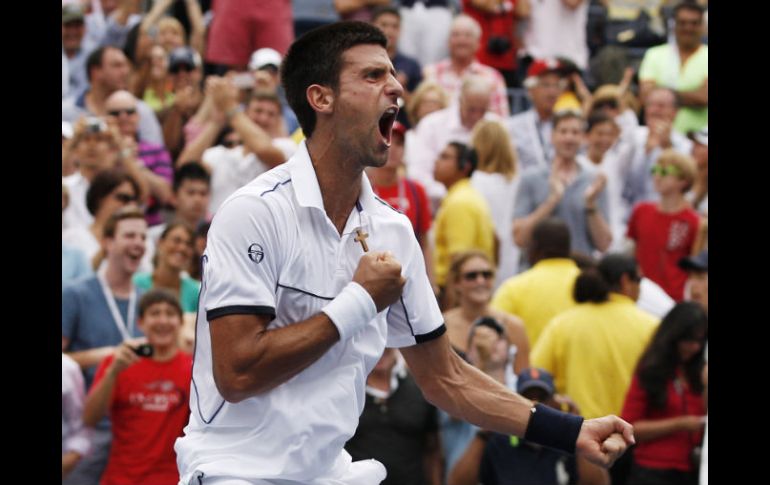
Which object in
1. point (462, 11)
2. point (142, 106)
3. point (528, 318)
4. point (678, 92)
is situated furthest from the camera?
point (462, 11)

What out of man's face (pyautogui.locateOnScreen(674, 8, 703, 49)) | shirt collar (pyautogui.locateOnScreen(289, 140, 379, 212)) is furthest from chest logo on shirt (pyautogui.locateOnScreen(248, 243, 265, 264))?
man's face (pyautogui.locateOnScreen(674, 8, 703, 49))

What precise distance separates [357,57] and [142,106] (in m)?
6.95

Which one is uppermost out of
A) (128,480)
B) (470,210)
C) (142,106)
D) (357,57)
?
(357,57)

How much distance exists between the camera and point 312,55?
469cm

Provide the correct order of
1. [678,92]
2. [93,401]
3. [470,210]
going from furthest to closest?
[678,92] < [470,210] < [93,401]

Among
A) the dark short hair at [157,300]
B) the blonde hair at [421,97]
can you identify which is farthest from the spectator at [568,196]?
the dark short hair at [157,300]

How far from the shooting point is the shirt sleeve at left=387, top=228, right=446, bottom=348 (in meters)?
4.80

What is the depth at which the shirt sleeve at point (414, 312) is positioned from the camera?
15.8 feet

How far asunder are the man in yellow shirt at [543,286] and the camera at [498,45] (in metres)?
4.46

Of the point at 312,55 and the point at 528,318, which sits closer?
the point at 312,55

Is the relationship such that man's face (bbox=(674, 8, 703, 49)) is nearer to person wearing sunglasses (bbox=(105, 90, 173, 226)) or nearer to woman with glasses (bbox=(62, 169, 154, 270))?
person wearing sunglasses (bbox=(105, 90, 173, 226))
